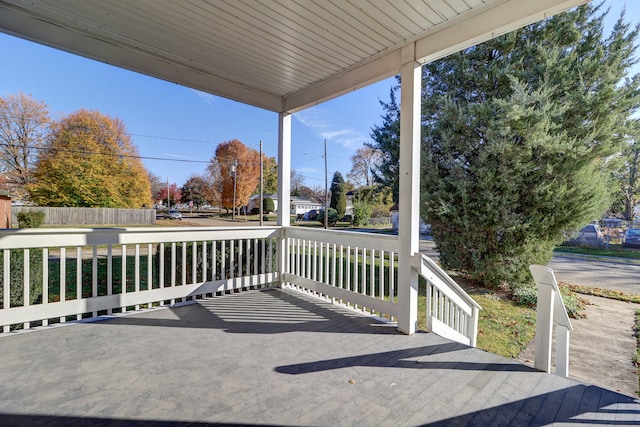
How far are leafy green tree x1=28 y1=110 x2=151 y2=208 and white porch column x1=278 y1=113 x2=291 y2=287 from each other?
1.82m

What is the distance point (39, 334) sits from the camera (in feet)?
8.28

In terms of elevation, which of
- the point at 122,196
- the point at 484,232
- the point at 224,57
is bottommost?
the point at 484,232

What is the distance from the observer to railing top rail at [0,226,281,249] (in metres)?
2.54

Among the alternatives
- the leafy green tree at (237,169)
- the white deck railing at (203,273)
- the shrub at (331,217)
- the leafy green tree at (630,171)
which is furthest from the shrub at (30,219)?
the shrub at (331,217)

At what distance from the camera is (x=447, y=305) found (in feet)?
10.1

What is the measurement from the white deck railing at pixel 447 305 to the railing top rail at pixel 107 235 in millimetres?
2367

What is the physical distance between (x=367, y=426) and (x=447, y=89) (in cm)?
672

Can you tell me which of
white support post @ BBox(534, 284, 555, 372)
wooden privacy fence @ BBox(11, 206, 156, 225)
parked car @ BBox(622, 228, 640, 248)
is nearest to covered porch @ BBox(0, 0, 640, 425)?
white support post @ BBox(534, 284, 555, 372)

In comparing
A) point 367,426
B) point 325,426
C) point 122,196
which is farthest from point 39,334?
point 367,426

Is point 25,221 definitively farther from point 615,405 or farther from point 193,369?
point 615,405

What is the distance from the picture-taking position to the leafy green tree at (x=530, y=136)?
5.35m

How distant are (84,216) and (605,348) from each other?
6.83 metres

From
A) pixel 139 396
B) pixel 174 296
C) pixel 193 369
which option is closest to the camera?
pixel 139 396

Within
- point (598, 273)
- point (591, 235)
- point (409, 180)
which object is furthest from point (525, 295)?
point (409, 180)
